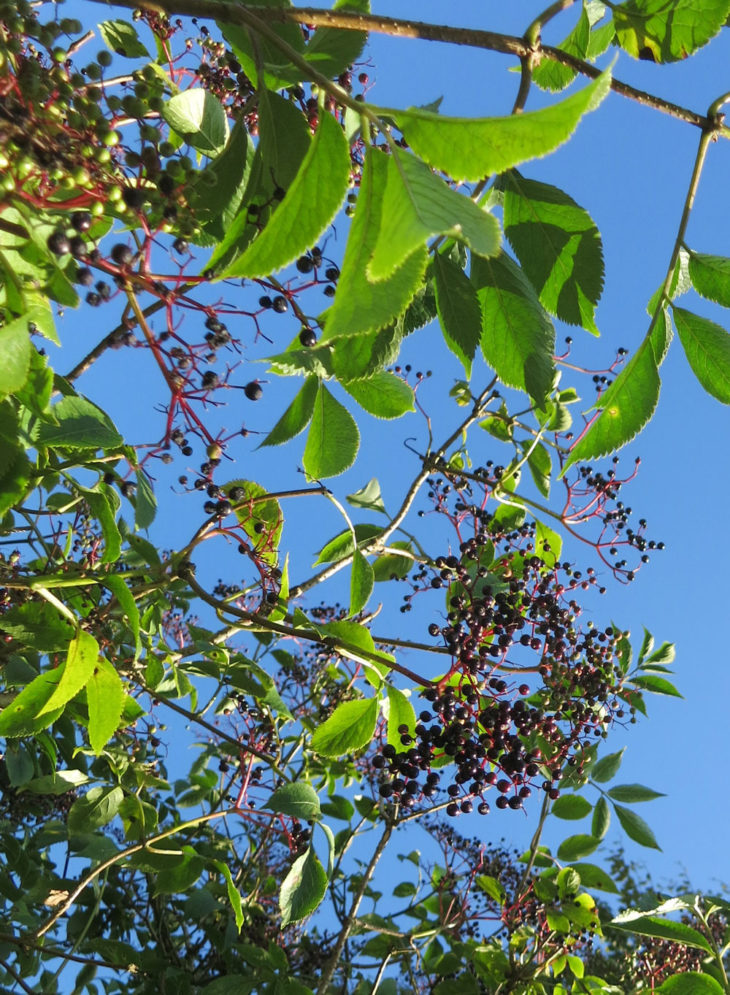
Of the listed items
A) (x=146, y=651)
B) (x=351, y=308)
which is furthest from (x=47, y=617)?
(x=351, y=308)

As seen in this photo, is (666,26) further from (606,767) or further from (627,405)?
(606,767)

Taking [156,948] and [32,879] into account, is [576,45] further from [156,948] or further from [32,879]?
[156,948]

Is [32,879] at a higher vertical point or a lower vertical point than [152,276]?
lower

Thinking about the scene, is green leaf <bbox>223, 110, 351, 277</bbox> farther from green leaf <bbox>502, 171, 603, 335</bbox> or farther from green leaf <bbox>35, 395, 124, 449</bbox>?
green leaf <bbox>35, 395, 124, 449</bbox>

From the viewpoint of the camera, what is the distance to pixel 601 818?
8.23 ft

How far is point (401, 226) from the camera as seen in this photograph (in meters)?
0.54

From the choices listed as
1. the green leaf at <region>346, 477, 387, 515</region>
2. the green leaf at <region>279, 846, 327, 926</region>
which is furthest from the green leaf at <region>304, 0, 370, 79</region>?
the green leaf at <region>279, 846, 327, 926</region>

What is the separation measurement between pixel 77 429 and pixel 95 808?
1.26 metres

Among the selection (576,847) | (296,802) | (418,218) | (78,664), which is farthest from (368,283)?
(576,847)

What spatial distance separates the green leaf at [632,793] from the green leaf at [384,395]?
5.67 ft

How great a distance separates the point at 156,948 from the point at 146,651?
4.66 ft

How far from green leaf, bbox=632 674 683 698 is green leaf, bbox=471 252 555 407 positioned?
5.98ft

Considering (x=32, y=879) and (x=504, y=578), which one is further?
(x=32, y=879)

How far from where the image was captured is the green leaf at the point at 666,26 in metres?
1.08
